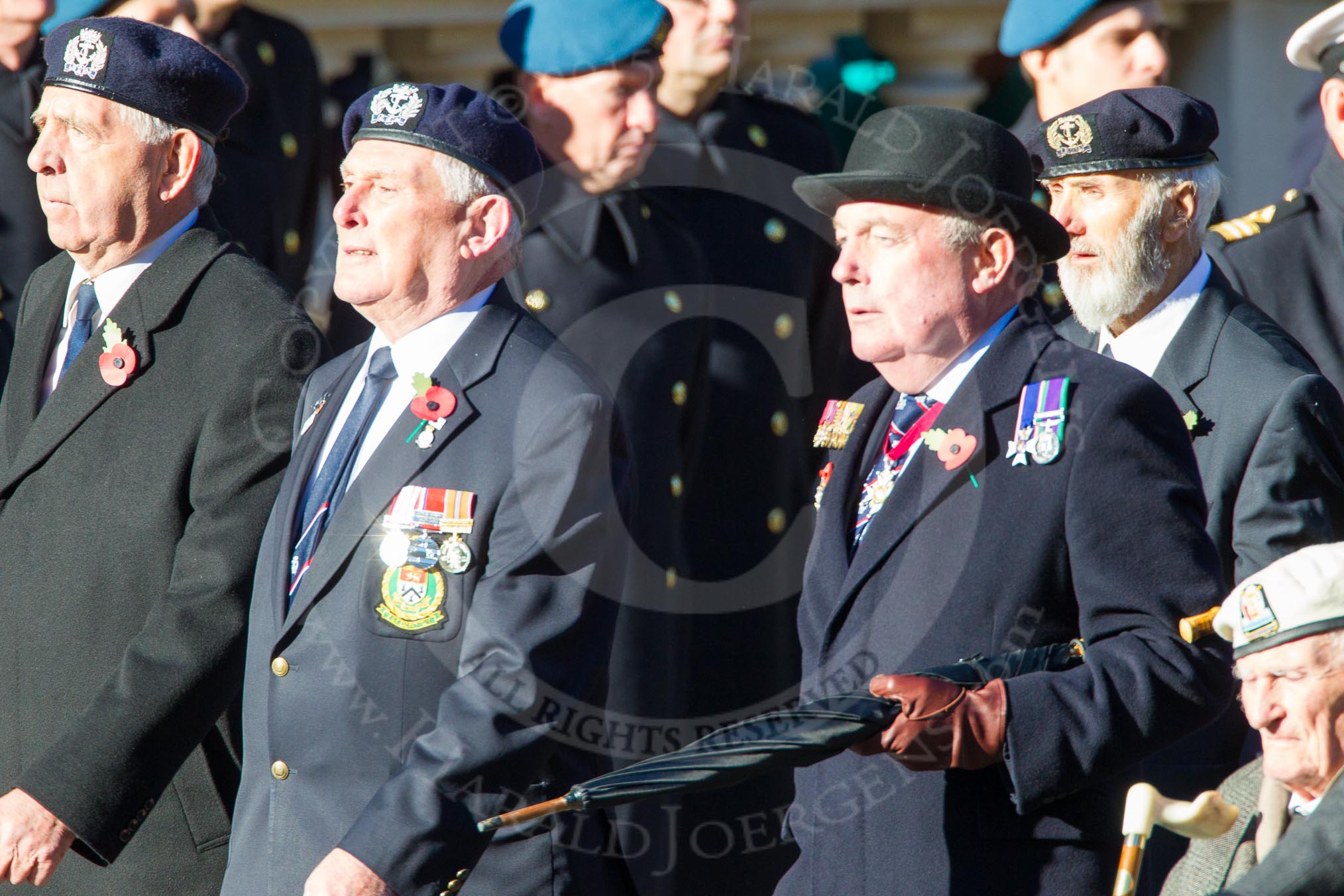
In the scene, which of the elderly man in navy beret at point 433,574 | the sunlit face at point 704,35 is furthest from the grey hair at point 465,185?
the sunlit face at point 704,35

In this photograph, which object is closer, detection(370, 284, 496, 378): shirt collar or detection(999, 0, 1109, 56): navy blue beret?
detection(370, 284, 496, 378): shirt collar

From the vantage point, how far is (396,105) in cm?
358

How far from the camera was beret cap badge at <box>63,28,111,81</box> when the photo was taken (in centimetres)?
395

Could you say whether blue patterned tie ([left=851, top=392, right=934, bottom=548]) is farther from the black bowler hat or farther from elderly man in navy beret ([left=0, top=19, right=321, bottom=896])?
elderly man in navy beret ([left=0, top=19, right=321, bottom=896])

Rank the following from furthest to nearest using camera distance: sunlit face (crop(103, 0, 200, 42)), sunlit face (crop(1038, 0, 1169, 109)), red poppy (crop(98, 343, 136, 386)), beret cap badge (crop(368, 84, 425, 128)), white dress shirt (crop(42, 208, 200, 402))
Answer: sunlit face (crop(1038, 0, 1169, 109))
sunlit face (crop(103, 0, 200, 42))
white dress shirt (crop(42, 208, 200, 402))
red poppy (crop(98, 343, 136, 386))
beret cap badge (crop(368, 84, 425, 128))

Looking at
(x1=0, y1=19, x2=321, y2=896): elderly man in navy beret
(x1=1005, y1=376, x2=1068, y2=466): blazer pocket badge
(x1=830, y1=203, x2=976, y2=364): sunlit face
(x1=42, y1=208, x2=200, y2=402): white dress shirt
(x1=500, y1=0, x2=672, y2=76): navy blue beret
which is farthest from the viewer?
(x1=500, y1=0, x2=672, y2=76): navy blue beret

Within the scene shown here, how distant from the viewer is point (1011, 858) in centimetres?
306

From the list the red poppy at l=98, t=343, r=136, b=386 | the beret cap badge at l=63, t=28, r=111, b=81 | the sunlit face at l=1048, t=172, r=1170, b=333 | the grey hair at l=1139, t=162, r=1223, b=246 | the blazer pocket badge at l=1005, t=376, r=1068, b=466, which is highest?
the beret cap badge at l=63, t=28, r=111, b=81

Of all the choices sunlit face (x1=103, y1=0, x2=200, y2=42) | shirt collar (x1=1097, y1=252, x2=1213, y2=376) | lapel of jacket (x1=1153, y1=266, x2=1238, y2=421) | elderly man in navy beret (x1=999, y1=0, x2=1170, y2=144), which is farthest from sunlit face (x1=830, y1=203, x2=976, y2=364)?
sunlit face (x1=103, y1=0, x2=200, y2=42)

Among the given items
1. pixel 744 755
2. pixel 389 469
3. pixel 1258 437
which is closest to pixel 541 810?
pixel 744 755

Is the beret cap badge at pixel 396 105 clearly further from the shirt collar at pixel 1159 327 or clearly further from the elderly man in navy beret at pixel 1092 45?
the elderly man in navy beret at pixel 1092 45

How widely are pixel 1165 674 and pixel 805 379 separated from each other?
238 cm

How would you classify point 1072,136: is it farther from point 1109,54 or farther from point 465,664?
point 465,664

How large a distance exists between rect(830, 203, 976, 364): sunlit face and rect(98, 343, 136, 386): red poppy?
1.41 metres
